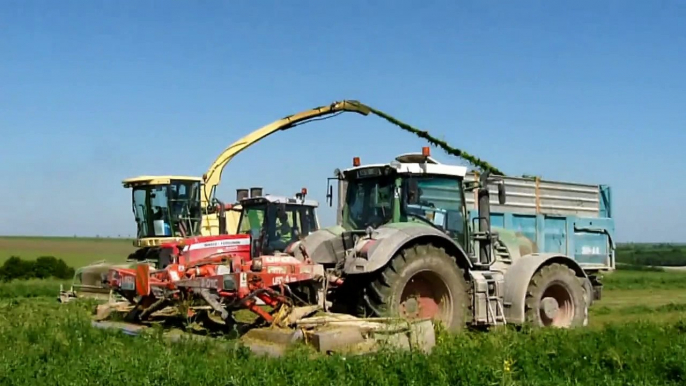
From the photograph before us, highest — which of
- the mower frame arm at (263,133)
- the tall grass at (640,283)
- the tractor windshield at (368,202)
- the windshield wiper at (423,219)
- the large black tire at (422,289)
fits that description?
the mower frame arm at (263,133)

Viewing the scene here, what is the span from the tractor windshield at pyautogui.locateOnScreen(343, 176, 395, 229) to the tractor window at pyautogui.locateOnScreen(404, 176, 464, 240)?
0.35 metres

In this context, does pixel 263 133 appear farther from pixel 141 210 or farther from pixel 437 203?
pixel 437 203

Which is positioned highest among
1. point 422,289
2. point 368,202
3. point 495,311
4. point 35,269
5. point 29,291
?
point 368,202

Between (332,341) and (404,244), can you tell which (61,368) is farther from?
(404,244)

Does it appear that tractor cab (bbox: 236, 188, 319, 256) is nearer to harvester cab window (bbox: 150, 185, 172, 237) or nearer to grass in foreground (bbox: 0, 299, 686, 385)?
harvester cab window (bbox: 150, 185, 172, 237)

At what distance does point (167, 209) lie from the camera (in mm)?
20234

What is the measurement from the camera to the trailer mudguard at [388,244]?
973 centimetres

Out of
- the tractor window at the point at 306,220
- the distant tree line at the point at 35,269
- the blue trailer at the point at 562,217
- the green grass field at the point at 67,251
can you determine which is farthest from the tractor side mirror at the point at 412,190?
the distant tree line at the point at 35,269

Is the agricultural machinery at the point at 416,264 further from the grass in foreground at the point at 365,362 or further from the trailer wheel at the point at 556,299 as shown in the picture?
the grass in foreground at the point at 365,362

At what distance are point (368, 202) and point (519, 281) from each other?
2.51m

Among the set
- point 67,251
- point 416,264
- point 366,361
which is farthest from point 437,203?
point 67,251

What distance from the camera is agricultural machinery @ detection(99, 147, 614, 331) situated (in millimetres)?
9812

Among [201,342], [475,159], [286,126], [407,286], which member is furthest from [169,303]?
[286,126]

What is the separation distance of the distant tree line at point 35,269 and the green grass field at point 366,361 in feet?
86.8
